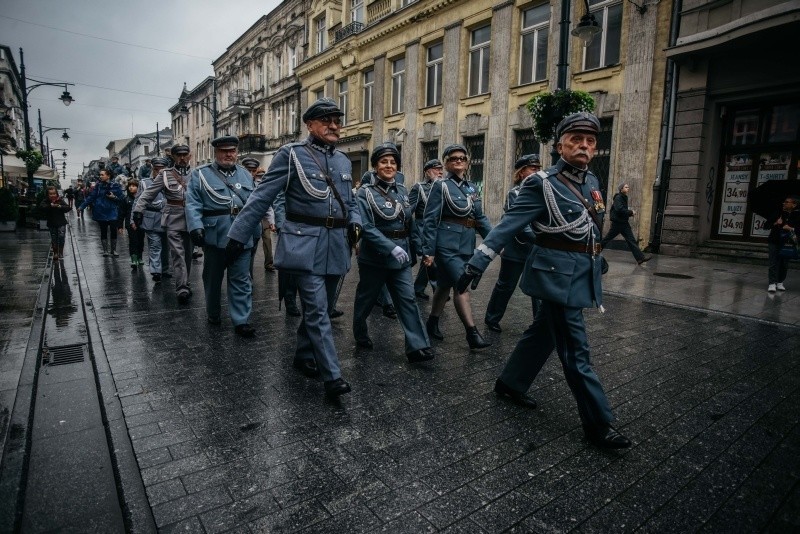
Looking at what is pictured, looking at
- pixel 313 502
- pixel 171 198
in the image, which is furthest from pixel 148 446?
pixel 171 198

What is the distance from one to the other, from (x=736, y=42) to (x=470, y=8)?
32.2 feet

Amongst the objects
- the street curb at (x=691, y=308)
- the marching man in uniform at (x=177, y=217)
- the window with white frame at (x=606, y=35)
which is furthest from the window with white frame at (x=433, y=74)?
the marching man in uniform at (x=177, y=217)

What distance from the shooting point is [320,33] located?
29016 mm

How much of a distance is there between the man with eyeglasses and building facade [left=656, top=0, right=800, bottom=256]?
10900 millimetres

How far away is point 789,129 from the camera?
11.6 m

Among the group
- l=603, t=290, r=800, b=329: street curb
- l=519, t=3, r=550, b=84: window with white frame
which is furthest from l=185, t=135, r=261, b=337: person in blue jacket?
l=519, t=3, r=550, b=84: window with white frame

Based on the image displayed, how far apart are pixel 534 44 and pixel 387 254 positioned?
1455cm

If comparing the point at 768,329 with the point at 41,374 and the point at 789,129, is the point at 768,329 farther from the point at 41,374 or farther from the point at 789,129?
the point at 789,129

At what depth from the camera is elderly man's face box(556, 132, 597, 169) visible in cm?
311

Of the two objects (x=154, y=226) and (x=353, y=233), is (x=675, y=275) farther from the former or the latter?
(x=154, y=226)

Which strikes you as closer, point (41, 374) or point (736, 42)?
point (41, 374)

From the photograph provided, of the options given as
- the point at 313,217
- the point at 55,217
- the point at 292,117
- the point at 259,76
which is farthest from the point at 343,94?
the point at 313,217

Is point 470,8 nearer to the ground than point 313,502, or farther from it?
farther from it

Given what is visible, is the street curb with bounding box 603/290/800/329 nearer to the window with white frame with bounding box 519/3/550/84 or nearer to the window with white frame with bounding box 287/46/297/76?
the window with white frame with bounding box 519/3/550/84
